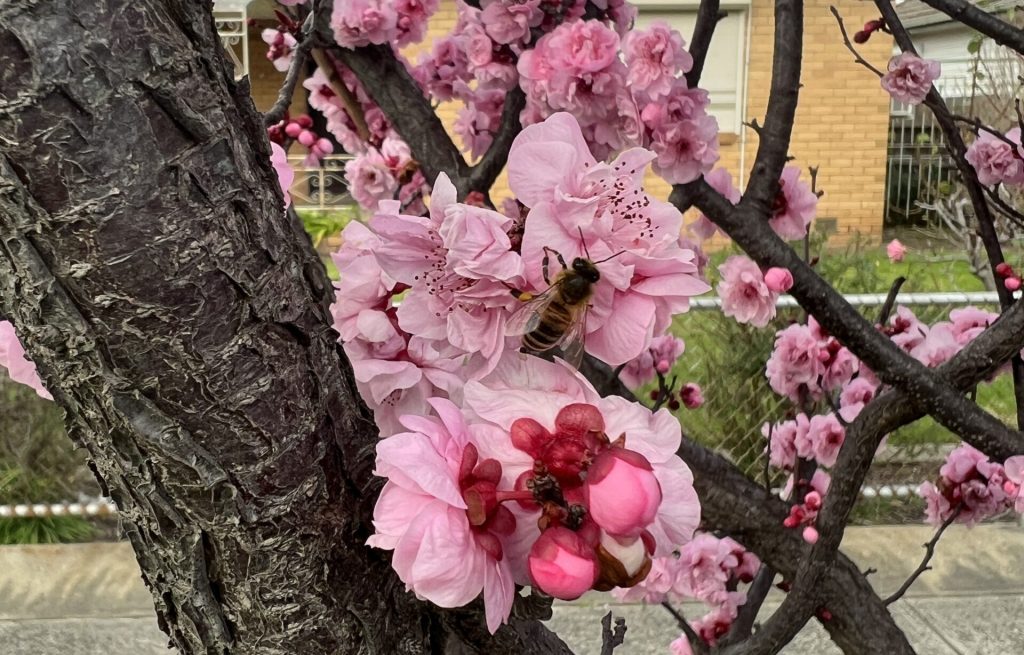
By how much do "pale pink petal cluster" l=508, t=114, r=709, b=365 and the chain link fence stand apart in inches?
144

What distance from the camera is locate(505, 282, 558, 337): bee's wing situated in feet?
2.05

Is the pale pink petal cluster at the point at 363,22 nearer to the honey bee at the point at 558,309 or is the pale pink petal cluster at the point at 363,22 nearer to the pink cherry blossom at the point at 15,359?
the pink cherry blossom at the point at 15,359

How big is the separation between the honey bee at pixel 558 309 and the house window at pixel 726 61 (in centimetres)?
919

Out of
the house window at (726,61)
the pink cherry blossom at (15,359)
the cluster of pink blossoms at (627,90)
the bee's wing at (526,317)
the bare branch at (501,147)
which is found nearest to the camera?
the bee's wing at (526,317)

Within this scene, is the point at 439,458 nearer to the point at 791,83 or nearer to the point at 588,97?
the point at 588,97

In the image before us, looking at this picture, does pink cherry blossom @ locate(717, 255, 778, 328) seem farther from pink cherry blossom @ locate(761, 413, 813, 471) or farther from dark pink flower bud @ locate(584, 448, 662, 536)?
dark pink flower bud @ locate(584, 448, 662, 536)

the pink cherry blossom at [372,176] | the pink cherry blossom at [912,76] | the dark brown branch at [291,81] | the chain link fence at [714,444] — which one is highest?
the dark brown branch at [291,81]

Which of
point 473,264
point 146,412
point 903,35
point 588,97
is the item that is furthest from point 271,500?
point 903,35

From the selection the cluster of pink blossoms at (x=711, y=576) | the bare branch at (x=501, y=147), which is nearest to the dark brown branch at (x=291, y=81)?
the bare branch at (x=501, y=147)

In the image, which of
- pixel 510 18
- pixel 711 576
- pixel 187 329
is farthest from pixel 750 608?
pixel 187 329

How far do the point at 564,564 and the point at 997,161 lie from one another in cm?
177

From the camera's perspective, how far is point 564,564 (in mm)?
539

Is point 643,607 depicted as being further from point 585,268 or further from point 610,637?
point 585,268

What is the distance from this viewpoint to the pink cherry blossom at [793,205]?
6.02 feet
